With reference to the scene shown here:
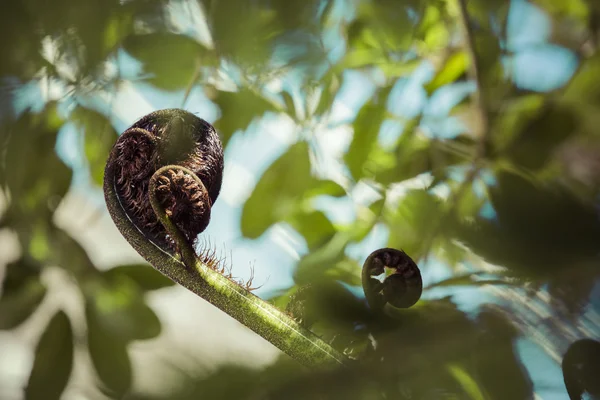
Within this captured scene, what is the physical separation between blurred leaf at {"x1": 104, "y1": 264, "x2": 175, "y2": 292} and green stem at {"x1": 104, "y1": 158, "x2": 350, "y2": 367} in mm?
131

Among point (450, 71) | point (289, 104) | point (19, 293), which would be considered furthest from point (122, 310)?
point (450, 71)

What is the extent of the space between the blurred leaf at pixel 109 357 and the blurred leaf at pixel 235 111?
8.5 inches

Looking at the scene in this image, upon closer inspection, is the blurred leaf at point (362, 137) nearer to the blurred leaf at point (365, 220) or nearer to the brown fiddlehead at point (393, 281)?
the blurred leaf at point (365, 220)

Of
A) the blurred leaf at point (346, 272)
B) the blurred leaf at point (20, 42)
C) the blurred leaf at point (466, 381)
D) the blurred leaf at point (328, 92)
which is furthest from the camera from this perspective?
the blurred leaf at point (20, 42)

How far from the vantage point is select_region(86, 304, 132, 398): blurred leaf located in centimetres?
42

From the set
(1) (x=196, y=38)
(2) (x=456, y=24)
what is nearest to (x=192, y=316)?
(1) (x=196, y=38)

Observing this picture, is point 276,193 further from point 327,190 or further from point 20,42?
point 20,42

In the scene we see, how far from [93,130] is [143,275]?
0.20 meters

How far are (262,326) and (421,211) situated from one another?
17 centimetres

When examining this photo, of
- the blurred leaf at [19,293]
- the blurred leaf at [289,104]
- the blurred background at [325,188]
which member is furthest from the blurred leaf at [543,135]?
the blurred leaf at [19,293]

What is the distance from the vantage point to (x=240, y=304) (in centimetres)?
31

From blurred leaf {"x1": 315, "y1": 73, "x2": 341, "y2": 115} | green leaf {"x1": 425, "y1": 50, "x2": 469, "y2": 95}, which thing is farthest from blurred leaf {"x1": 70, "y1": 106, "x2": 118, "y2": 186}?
green leaf {"x1": 425, "y1": 50, "x2": 469, "y2": 95}

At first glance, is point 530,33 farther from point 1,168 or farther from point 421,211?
point 1,168

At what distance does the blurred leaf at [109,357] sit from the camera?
0.42 m
